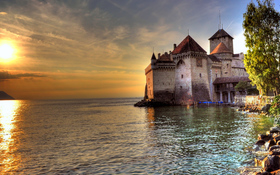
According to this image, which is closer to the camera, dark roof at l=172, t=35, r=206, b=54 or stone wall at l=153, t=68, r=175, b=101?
dark roof at l=172, t=35, r=206, b=54

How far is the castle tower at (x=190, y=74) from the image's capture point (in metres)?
51.6

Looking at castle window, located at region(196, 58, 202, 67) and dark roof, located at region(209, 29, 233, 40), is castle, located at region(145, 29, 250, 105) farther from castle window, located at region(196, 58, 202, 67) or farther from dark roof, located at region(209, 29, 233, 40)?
dark roof, located at region(209, 29, 233, 40)

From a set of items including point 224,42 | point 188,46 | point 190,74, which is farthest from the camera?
point 224,42

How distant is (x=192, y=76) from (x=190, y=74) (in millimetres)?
736

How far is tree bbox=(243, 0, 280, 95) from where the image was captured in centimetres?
2466

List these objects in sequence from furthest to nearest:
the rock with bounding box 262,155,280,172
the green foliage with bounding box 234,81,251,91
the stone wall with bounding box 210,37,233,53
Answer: the stone wall with bounding box 210,37,233,53 → the green foliage with bounding box 234,81,251,91 → the rock with bounding box 262,155,280,172

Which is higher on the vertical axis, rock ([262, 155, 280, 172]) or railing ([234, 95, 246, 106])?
railing ([234, 95, 246, 106])

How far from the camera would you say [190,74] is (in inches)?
2032

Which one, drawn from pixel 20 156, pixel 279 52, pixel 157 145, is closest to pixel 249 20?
pixel 279 52

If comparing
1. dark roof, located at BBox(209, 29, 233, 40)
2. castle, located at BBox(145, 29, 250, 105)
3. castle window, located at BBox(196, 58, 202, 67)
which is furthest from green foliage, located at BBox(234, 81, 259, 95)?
dark roof, located at BBox(209, 29, 233, 40)

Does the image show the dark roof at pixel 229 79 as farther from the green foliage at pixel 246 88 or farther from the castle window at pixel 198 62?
the castle window at pixel 198 62

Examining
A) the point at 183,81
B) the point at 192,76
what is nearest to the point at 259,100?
the point at 192,76

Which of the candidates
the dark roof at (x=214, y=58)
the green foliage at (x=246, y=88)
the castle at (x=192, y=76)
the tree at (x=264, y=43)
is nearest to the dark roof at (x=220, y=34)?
the castle at (x=192, y=76)

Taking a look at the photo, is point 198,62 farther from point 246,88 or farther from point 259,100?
point 259,100
